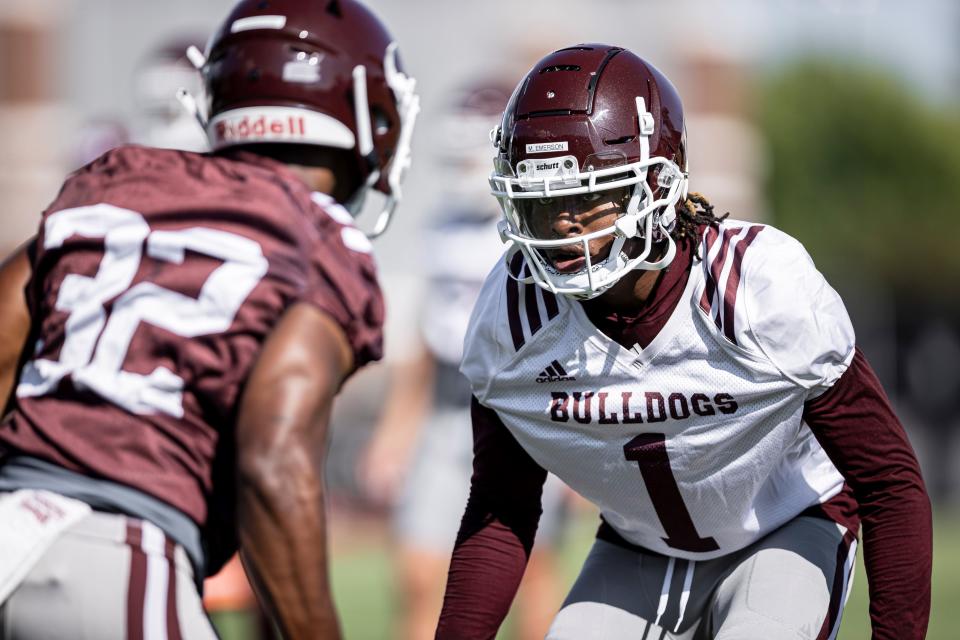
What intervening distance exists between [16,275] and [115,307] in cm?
30

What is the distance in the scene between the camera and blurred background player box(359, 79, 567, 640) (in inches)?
226

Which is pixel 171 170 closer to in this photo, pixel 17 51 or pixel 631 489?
pixel 631 489

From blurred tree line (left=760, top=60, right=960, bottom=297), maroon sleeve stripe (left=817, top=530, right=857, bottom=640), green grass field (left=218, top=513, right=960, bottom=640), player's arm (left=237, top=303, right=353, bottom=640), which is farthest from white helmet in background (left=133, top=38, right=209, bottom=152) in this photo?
blurred tree line (left=760, top=60, right=960, bottom=297)

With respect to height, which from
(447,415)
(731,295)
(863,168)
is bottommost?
(863,168)

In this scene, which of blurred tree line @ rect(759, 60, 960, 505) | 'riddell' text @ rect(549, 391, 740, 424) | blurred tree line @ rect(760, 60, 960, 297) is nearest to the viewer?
'riddell' text @ rect(549, 391, 740, 424)

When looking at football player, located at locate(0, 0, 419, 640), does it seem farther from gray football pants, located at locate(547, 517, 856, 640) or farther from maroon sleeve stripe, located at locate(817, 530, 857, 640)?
maroon sleeve stripe, located at locate(817, 530, 857, 640)

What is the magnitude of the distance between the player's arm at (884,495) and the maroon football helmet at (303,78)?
1.09m

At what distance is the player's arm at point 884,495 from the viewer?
2.84 metres

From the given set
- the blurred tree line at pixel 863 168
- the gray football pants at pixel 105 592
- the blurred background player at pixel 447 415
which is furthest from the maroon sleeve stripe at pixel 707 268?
the blurred tree line at pixel 863 168

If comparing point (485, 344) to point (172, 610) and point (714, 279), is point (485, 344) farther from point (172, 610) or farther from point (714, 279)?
point (172, 610)

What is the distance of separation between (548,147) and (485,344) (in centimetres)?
44

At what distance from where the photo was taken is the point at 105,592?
7.41ft

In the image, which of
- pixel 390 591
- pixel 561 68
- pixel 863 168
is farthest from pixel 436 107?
pixel 863 168

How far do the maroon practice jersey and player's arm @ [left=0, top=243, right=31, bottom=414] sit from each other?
8 centimetres
